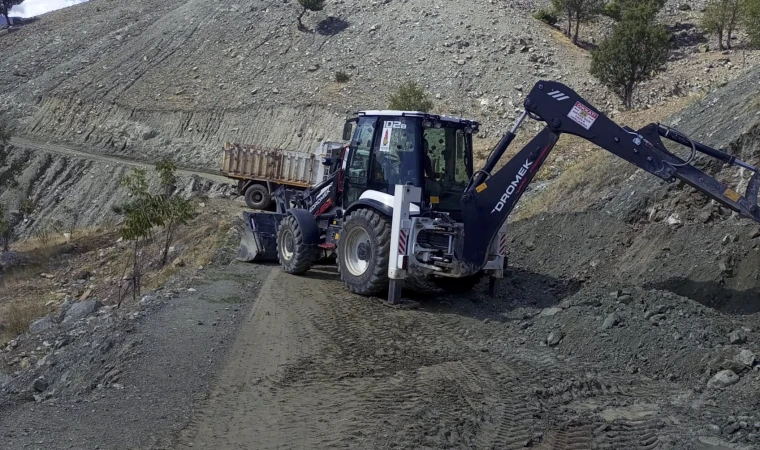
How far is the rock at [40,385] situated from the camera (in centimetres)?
894

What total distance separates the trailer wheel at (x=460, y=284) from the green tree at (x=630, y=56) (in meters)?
20.5

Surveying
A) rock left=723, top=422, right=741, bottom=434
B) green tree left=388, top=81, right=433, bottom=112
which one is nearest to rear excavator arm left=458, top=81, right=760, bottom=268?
rock left=723, top=422, right=741, bottom=434

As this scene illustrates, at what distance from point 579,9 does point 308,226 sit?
3358 cm

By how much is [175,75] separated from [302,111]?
40.0ft

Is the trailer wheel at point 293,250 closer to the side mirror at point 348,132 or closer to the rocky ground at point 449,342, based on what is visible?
the rocky ground at point 449,342

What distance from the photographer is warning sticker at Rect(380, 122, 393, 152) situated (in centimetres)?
1230

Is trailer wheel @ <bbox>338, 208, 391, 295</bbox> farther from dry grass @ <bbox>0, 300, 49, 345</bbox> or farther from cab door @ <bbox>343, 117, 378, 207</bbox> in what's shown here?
dry grass @ <bbox>0, 300, 49, 345</bbox>

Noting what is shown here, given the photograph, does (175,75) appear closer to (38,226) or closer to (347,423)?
(38,226)

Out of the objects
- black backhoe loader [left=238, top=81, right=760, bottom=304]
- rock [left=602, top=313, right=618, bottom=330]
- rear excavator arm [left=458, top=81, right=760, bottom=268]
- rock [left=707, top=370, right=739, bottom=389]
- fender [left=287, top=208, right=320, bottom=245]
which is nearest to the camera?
rock [left=707, top=370, right=739, bottom=389]

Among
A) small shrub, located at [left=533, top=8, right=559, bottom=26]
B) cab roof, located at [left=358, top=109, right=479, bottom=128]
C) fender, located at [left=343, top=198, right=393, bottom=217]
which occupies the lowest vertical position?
fender, located at [left=343, top=198, right=393, bottom=217]

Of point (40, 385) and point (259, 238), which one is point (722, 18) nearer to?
point (259, 238)

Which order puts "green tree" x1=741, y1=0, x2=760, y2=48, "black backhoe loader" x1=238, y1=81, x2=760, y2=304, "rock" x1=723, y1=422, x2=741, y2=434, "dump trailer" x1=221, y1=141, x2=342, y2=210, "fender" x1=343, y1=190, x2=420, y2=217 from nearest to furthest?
1. "rock" x1=723, y1=422, x2=741, y2=434
2. "black backhoe loader" x1=238, y1=81, x2=760, y2=304
3. "fender" x1=343, y1=190, x2=420, y2=217
4. "dump trailer" x1=221, y1=141, x2=342, y2=210
5. "green tree" x1=741, y1=0, x2=760, y2=48

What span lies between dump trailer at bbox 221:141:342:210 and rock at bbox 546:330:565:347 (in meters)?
17.4

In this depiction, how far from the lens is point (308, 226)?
1410 centimetres
